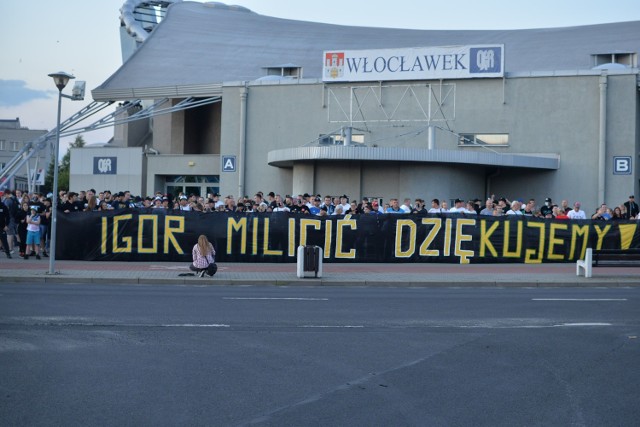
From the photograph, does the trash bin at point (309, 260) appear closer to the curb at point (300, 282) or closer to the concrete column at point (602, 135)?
the curb at point (300, 282)

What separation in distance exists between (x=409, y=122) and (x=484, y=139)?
346 cm

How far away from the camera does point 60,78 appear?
20484mm

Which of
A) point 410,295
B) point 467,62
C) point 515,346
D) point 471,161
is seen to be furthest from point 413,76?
point 515,346

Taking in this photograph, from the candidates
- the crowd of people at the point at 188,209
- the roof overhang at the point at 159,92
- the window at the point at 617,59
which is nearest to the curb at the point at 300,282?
the crowd of people at the point at 188,209

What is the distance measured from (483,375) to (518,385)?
0.54 m

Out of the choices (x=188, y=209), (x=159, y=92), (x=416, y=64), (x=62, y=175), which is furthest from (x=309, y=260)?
(x=62, y=175)

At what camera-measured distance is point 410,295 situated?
17.5m

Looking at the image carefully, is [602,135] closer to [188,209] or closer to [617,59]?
[617,59]

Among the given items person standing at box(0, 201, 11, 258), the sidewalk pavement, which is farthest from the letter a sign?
person standing at box(0, 201, 11, 258)

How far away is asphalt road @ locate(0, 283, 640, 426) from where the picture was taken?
7402mm

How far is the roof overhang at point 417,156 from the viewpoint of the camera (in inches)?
1330

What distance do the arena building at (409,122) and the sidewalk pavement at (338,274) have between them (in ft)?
35.5

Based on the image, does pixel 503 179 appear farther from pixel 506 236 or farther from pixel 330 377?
pixel 330 377

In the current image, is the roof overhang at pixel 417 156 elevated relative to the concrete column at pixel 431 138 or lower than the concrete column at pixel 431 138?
lower
